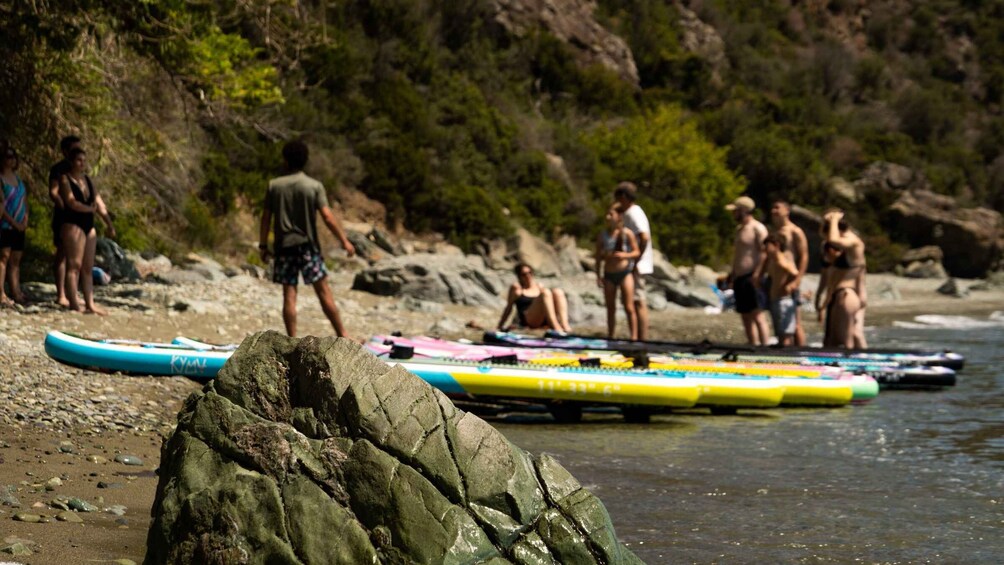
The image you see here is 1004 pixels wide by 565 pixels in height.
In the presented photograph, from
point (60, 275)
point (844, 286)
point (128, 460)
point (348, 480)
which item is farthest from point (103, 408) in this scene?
point (844, 286)

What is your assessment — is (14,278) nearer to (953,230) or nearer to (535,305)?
(535,305)

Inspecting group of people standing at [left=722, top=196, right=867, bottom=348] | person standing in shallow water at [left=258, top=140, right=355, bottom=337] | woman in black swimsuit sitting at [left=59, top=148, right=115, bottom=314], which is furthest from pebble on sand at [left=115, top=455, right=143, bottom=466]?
group of people standing at [left=722, top=196, right=867, bottom=348]

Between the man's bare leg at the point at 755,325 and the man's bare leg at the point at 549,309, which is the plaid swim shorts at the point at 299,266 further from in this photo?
the man's bare leg at the point at 755,325

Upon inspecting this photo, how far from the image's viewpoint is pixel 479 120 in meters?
35.4

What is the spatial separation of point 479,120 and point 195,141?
16860mm

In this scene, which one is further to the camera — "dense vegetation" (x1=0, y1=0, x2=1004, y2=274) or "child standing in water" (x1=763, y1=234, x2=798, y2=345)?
"dense vegetation" (x1=0, y1=0, x2=1004, y2=274)

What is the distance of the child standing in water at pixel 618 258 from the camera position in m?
13.1

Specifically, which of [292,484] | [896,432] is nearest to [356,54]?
[896,432]

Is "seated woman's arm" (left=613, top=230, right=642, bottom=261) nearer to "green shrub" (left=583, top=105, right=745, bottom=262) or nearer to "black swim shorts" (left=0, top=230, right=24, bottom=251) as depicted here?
"black swim shorts" (left=0, top=230, right=24, bottom=251)

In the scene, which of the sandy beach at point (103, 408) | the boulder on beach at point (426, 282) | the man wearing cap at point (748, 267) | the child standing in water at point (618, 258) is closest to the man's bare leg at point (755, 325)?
the man wearing cap at point (748, 267)

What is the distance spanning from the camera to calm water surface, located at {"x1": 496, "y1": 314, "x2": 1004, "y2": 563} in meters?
5.74

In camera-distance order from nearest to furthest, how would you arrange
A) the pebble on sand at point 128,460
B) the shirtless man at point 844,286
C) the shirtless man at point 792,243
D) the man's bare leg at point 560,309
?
the pebble on sand at point 128,460
the shirtless man at point 844,286
the shirtless man at point 792,243
the man's bare leg at point 560,309

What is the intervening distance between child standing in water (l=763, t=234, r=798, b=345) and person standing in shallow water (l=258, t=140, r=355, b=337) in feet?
16.1

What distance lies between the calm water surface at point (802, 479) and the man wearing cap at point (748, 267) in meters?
2.23
